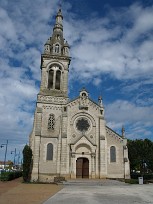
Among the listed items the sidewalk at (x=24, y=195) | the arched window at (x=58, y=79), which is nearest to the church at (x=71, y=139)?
the arched window at (x=58, y=79)

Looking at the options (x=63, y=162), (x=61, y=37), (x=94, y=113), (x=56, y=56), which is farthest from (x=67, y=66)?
(x=63, y=162)

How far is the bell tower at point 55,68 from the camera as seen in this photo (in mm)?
40656

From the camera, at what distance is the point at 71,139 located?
121ft

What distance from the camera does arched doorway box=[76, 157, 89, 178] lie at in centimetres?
3625

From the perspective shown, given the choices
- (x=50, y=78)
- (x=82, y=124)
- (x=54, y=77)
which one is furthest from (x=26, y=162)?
(x=54, y=77)

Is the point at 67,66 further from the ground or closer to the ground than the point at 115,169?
further from the ground

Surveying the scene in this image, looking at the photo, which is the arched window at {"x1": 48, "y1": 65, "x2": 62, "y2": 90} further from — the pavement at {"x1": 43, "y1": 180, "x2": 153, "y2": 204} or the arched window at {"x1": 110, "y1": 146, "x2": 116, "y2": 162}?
the pavement at {"x1": 43, "y1": 180, "x2": 153, "y2": 204}

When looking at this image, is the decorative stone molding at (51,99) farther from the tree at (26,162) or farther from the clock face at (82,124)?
the tree at (26,162)

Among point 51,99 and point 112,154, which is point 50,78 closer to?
point 51,99

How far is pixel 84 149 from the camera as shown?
36.8 meters

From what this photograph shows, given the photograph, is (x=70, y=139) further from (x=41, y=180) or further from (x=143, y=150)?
(x=143, y=150)

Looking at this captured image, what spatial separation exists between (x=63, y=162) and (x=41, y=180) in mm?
3993

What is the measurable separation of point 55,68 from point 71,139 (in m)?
13.2

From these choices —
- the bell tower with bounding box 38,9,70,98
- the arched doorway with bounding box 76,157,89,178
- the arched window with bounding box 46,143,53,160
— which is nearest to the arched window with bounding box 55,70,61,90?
the bell tower with bounding box 38,9,70,98
